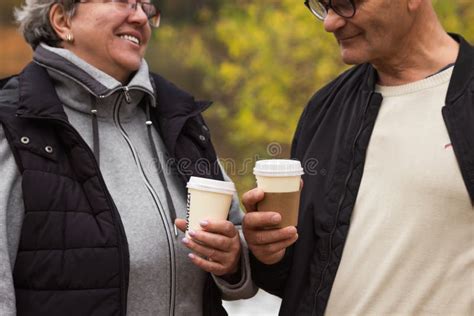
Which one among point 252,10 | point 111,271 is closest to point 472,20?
point 252,10

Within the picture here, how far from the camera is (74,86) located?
2621 mm

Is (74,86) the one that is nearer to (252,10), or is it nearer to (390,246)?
(390,246)

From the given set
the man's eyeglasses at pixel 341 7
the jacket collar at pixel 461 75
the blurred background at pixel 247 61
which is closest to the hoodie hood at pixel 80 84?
the man's eyeglasses at pixel 341 7

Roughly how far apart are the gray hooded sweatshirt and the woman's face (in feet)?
0.23

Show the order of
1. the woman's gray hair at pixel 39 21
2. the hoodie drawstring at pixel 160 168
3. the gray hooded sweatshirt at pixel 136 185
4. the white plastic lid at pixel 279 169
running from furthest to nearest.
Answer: the woman's gray hair at pixel 39 21, the hoodie drawstring at pixel 160 168, the gray hooded sweatshirt at pixel 136 185, the white plastic lid at pixel 279 169

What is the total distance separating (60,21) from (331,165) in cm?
118

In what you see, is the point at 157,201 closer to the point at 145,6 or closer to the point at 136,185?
the point at 136,185

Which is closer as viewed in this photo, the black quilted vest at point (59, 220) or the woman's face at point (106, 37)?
the black quilted vest at point (59, 220)

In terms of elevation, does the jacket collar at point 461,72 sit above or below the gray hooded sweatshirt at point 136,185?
above

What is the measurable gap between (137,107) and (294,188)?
0.85m

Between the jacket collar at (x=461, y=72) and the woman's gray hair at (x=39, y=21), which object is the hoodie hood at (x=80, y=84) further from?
the jacket collar at (x=461, y=72)

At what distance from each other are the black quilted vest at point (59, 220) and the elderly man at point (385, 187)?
1.62ft

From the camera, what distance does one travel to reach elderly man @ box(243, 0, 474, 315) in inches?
91.7

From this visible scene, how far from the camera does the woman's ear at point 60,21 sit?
9.05ft
